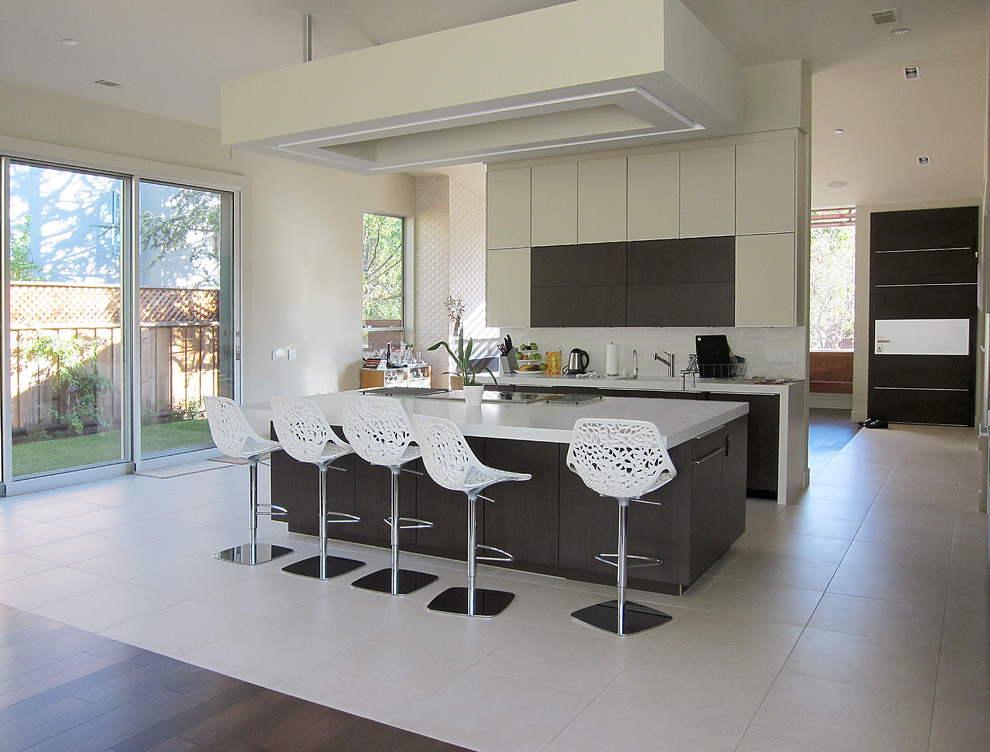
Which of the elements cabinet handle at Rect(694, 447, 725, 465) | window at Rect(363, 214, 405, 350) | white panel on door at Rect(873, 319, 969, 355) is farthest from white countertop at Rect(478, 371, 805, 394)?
white panel on door at Rect(873, 319, 969, 355)

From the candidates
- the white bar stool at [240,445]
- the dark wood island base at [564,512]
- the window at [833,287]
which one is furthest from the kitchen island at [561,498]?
the window at [833,287]

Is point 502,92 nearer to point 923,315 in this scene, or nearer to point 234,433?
point 234,433

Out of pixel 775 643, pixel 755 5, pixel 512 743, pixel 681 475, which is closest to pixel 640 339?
pixel 755 5

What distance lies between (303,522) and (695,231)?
373cm

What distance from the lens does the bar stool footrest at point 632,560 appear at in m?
3.82

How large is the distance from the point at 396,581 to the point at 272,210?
18.0 feet

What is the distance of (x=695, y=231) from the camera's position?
21.2ft

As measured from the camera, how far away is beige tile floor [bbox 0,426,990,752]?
2748 mm

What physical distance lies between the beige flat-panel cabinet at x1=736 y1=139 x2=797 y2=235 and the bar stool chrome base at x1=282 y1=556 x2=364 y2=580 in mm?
3876

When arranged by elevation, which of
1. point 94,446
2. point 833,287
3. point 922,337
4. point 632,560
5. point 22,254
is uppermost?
point 833,287

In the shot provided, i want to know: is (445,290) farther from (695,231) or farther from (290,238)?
(695,231)

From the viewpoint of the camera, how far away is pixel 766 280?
20.4ft

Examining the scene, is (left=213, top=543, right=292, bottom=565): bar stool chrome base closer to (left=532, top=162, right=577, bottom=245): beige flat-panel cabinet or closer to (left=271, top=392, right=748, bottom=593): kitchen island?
(left=271, top=392, right=748, bottom=593): kitchen island

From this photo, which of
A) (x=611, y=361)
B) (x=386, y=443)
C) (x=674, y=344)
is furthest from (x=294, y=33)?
(x=674, y=344)
